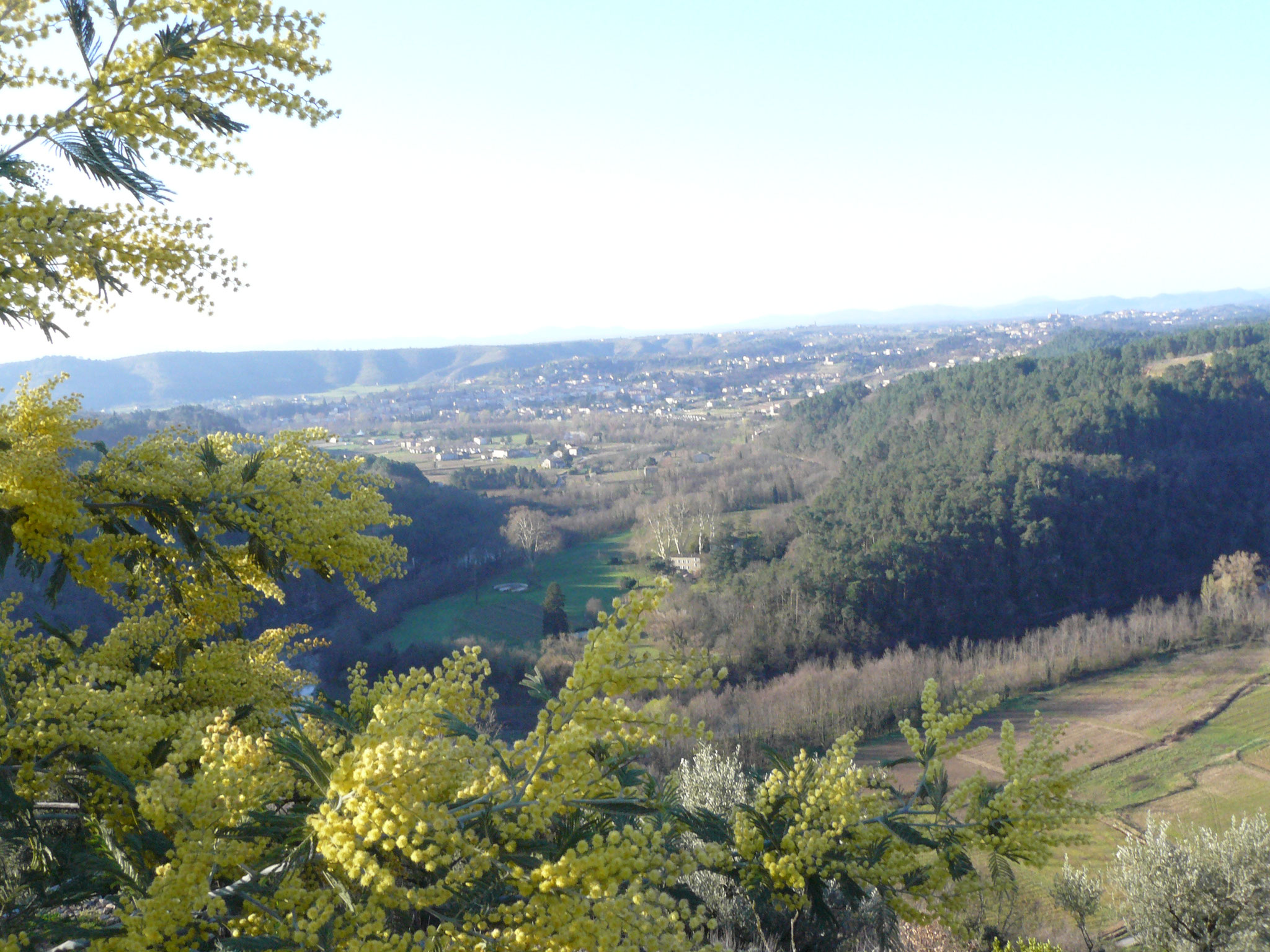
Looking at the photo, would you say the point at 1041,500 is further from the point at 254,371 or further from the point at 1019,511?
the point at 254,371

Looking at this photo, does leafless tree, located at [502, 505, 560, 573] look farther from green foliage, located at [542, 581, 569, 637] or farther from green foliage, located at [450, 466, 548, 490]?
green foliage, located at [542, 581, 569, 637]

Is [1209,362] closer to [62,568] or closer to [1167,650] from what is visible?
[1167,650]

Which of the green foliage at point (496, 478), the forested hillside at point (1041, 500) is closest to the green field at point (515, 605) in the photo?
the forested hillside at point (1041, 500)

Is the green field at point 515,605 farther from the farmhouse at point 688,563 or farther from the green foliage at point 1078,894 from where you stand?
the green foliage at point 1078,894

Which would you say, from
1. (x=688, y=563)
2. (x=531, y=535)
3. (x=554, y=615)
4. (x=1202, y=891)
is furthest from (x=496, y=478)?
(x=1202, y=891)

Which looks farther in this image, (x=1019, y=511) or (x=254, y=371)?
(x=254, y=371)
